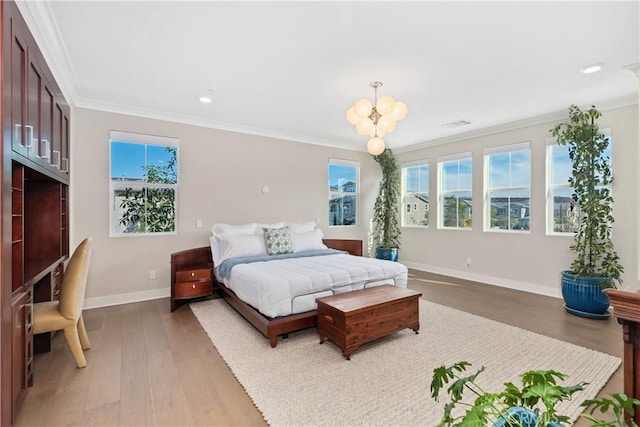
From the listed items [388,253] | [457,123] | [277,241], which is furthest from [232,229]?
[457,123]

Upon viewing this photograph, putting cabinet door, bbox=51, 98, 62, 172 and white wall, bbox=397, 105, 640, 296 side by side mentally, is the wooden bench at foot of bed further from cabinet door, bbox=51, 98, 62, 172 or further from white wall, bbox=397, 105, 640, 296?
white wall, bbox=397, 105, 640, 296

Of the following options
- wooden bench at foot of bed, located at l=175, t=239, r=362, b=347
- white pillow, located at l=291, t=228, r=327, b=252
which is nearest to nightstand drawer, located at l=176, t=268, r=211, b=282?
wooden bench at foot of bed, located at l=175, t=239, r=362, b=347

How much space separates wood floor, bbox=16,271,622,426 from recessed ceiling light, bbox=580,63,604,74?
2.72m

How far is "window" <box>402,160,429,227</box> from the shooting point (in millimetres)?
6449

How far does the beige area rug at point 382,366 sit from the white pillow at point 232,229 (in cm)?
150

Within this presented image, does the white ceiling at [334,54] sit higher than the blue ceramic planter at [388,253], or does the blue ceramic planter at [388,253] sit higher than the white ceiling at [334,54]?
the white ceiling at [334,54]

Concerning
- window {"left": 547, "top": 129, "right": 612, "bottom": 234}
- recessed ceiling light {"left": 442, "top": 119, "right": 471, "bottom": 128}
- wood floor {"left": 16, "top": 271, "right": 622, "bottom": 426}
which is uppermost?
recessed ceiling light {"left": 442, "top": 119, "right": 471, "bottom": 128}

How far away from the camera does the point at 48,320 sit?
239 cm

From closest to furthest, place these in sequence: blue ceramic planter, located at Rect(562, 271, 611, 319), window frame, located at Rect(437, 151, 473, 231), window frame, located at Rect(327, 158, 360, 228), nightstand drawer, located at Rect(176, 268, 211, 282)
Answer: blue ceramic planter, located at Rect(562, 271, 611, 319)
nightstand drawer, located at Rect(176, 268, 211, 282)
window frame, located at Rect(437, 151, 473, 231)
window frame, located at Rect(327, 158, 360, 228)

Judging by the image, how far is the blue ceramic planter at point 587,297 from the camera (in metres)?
3.61

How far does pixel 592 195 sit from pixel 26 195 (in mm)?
6301

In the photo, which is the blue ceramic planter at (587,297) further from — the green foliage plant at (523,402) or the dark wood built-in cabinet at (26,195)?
the dark wood built-in cabinet at (26,195)

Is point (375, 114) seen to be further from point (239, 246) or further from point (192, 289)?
point (192, 289)

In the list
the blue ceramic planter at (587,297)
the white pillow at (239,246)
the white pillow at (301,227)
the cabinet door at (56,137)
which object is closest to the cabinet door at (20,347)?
the cabinet door at (56,137)
